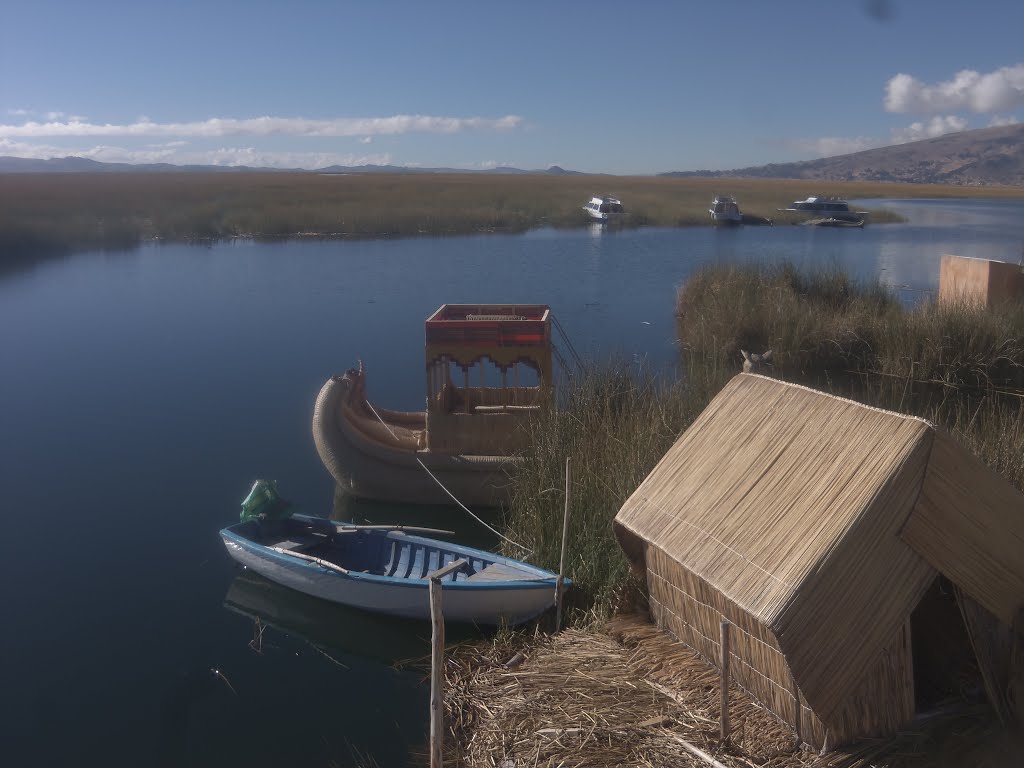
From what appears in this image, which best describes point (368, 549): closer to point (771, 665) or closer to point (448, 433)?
point (448, 433)

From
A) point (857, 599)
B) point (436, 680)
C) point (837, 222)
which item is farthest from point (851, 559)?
point (837, 222)

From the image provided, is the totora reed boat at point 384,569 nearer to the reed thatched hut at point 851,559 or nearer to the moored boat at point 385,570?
the moored boat at point 385,570

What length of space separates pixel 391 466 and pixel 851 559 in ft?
20.0

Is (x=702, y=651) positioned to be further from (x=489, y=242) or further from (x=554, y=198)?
(x=554, y=198)

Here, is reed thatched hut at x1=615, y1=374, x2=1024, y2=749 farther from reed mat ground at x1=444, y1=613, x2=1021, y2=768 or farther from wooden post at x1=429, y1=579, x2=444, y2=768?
wooden post at x1=429, y1=579, x2=444, y2=768

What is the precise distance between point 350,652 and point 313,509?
2.69 metres

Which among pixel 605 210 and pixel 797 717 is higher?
pixel 605 210

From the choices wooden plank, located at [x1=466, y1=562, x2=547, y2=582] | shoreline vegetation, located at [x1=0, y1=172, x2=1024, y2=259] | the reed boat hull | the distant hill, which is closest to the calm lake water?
the reed boat hull

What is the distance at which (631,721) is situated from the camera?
3.97 metres

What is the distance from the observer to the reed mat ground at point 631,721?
11.4 ft

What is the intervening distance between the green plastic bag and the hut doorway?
16.9 feet

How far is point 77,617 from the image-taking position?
7348mm

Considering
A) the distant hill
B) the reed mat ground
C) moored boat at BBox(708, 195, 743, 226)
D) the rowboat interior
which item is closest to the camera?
the reed mat ground

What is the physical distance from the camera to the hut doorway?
3738 mm
